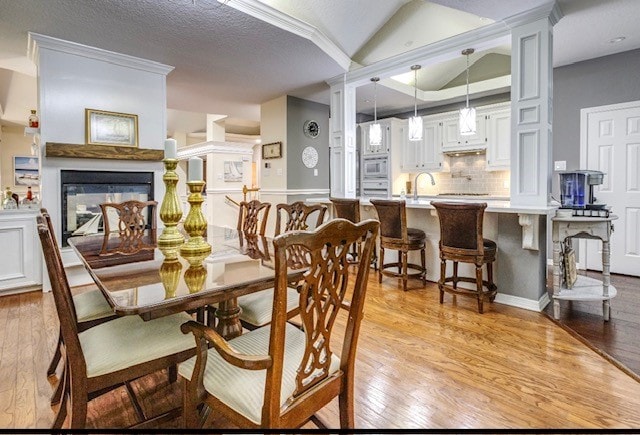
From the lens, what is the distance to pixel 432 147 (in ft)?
20.6

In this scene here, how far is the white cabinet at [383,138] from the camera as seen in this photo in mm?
6473

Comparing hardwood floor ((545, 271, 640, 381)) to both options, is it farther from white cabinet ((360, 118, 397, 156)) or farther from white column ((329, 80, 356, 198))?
white cabinet ((360, 118, 397, 156))

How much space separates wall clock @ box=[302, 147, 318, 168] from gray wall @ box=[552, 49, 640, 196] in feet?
11.4

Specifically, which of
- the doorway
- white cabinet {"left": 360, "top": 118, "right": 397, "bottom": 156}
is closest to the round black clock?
white cabinet {"left": 360, "top": 118, "right": 397, "bottom": 156}

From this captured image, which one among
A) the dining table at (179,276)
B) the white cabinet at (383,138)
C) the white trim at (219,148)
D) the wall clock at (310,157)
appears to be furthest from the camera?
the white trim at (219,148)

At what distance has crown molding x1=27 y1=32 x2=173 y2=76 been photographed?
3369 millimetres

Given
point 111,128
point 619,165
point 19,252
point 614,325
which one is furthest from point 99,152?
point 619,165

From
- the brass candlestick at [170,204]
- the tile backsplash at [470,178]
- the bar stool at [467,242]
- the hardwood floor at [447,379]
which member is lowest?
the hardwood floor at [447,379]

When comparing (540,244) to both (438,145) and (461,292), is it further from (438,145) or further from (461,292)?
(438,145)

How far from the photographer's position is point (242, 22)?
314 cm

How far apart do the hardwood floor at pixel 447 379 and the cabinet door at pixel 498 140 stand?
3.17 meters

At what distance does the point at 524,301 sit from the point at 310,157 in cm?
389

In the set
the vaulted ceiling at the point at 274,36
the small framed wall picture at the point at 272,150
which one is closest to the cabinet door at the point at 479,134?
the vaulted ceiling at the point at 274,36

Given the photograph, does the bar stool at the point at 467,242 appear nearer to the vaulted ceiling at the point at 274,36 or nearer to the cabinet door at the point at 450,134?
the vaulted ceiling at the point at 274,36
